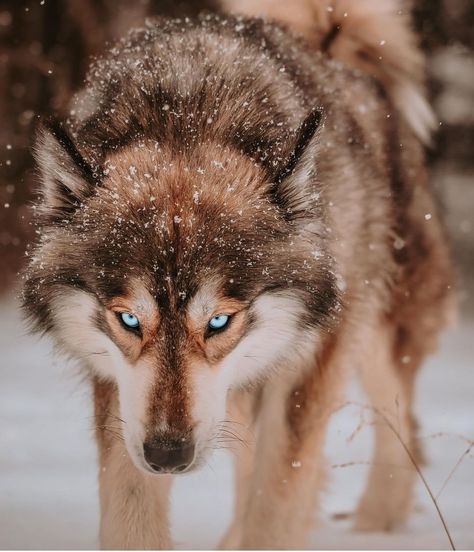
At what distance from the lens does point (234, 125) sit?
1.72 meters

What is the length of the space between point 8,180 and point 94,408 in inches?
23.4

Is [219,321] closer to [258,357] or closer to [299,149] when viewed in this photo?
[258,357]

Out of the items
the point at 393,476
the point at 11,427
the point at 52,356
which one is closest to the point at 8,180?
the point at 52,356

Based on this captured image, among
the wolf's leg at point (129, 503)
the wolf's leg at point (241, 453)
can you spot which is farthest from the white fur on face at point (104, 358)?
the wolf's leg at point (241, 453)

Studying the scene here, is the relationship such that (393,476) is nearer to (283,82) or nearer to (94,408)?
(94,408)

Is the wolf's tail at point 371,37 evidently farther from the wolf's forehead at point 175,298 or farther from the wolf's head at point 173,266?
the wolf's forehead at point 175,298

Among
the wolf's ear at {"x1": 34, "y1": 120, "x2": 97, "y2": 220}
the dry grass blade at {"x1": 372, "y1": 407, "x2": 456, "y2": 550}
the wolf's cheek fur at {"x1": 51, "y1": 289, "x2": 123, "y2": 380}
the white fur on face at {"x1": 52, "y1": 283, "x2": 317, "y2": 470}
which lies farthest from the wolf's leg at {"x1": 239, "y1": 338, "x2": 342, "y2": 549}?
the wolf's ear at {"x1": 34, "y1": 120, "x2": 97, "y2": 220}

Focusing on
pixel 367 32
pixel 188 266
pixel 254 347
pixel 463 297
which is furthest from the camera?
pixel 463 297

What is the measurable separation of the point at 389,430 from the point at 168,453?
827mm

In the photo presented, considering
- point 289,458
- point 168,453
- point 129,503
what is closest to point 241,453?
point 289,458

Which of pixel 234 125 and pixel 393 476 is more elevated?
pixel 234 125

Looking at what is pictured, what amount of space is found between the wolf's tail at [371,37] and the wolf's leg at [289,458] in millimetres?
735

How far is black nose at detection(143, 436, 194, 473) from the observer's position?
5.02 ft

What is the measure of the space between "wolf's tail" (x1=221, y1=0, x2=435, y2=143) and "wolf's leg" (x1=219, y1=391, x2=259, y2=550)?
842mm
